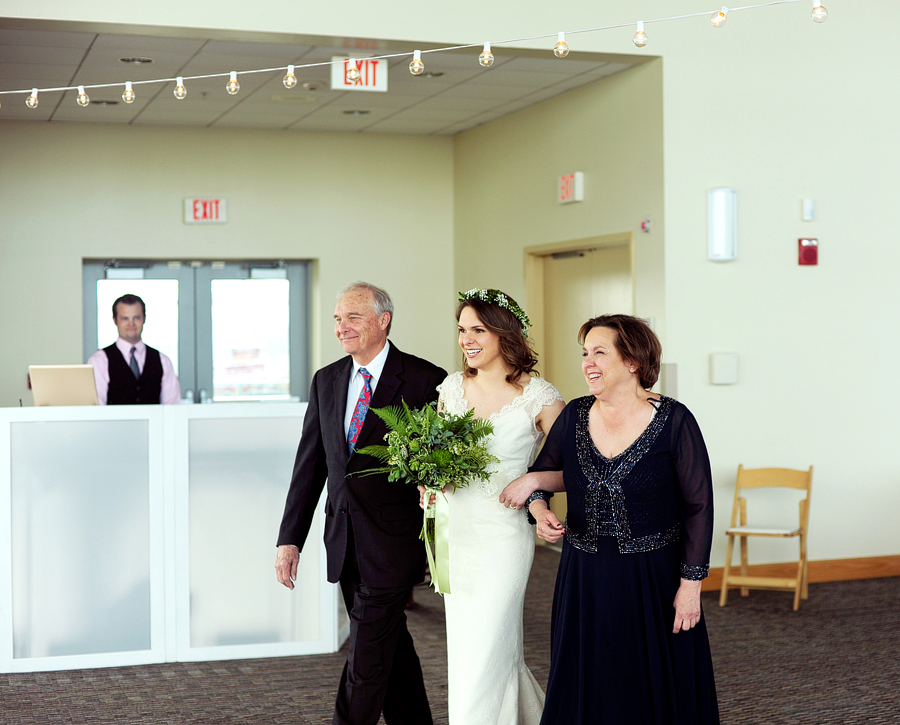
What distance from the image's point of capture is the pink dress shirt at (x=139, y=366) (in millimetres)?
6941

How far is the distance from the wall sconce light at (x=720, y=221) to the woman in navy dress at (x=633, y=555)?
3.76 m

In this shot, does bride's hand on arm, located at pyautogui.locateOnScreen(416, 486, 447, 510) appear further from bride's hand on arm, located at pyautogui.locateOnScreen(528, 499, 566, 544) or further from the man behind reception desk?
the man behind reception desk

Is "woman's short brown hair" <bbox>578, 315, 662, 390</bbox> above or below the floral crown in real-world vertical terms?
below

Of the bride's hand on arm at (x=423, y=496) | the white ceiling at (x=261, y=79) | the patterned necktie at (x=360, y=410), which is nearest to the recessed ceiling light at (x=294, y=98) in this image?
the white ceiling at (x=261, y=79)

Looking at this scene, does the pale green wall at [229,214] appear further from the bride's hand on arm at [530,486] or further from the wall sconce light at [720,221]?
the bride's hand on arm at [530,486]

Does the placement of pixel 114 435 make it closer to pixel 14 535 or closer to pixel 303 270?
pixel 14 535

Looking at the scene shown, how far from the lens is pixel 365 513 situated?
12.0 ft

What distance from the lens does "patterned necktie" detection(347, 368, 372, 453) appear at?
372 cm

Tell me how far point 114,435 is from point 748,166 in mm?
4216

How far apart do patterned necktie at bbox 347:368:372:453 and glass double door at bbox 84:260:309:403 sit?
617cm

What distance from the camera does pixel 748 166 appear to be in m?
6.96

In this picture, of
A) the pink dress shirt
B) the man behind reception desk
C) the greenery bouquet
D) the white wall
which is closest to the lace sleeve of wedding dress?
the greenery bouquet

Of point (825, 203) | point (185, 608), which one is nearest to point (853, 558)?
point (825, 203)

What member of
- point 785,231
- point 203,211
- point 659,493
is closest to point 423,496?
point 659,493
